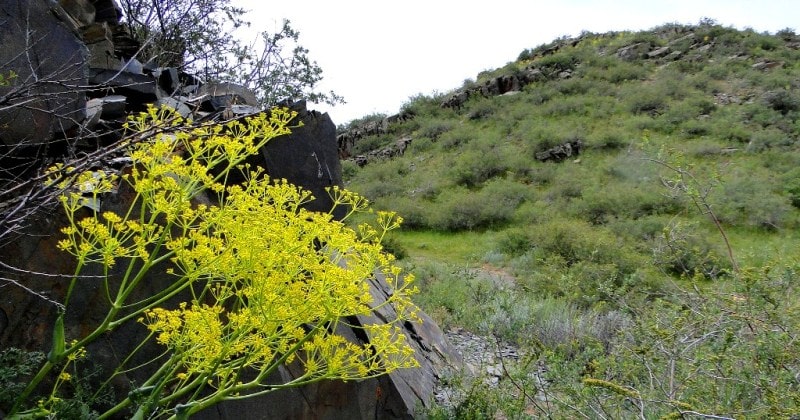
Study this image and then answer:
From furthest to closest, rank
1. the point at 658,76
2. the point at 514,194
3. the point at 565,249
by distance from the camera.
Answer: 1. the point at 658,76
2. the point at 514,194
3. the point at 565,249

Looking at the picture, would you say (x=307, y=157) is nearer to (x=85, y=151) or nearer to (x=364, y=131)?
(x=85, y=151)

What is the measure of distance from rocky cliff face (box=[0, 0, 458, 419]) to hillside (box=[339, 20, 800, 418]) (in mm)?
939

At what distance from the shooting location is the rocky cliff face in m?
3.08

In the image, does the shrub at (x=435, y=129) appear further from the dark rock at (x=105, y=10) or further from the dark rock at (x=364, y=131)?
the dark rock at (x=105, y=10)

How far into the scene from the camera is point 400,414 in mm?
4055

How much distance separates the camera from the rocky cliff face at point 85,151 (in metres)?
3.08

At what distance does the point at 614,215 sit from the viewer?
14555 millimetres

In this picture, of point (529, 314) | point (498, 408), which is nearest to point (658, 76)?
point (529, 314)

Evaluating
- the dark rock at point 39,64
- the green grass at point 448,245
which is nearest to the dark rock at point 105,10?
the dark rock at point 39,64

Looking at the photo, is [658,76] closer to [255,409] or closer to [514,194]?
[514,194]

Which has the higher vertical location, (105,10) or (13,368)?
(105,10)

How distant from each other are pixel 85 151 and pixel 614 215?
13.4 m

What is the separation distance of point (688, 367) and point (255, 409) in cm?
279

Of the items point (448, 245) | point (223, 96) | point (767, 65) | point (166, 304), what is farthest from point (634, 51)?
point (166, 304)
